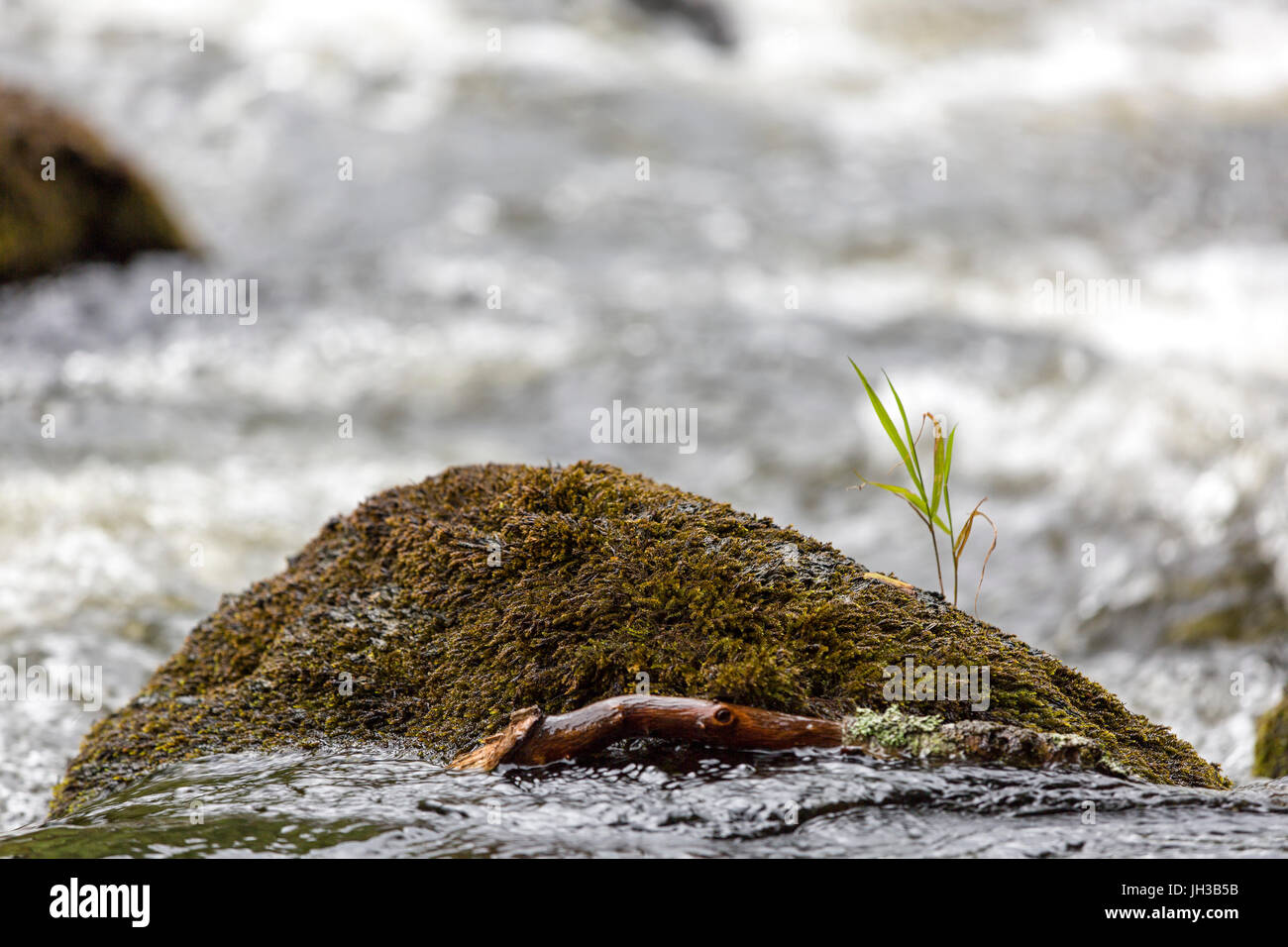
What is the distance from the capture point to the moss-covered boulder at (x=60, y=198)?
11.0m

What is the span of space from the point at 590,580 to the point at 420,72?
64.9 ft

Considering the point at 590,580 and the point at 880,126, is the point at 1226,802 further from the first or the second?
the point at 880,126

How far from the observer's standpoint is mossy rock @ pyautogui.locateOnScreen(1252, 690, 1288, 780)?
152 inches

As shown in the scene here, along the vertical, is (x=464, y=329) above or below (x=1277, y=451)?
above

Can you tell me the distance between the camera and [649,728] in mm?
2604

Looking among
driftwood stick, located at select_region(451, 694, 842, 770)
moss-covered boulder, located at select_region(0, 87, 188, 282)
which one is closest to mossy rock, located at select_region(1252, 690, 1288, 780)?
driftwood stick, located at select_region(451, 694, 842, 770)

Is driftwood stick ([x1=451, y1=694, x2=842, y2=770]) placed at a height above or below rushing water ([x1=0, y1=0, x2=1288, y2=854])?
below

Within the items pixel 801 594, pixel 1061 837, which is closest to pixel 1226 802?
pixel 1061 837

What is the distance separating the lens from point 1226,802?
2457 millimetres

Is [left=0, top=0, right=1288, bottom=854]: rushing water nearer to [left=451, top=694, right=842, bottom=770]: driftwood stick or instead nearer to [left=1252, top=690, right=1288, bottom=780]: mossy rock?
[left=451, top=694, right=842, bottom=770]: driftwood stick

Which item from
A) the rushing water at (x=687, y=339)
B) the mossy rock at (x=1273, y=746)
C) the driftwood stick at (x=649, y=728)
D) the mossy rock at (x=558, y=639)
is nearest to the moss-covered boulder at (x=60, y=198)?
the rushing water at (x=687, y=339)

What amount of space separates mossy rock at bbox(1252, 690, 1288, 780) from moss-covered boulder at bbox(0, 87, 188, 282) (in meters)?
11.9

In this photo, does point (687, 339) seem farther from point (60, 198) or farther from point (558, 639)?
point (558, 639)

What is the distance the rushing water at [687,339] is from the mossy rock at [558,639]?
0.23 meters
